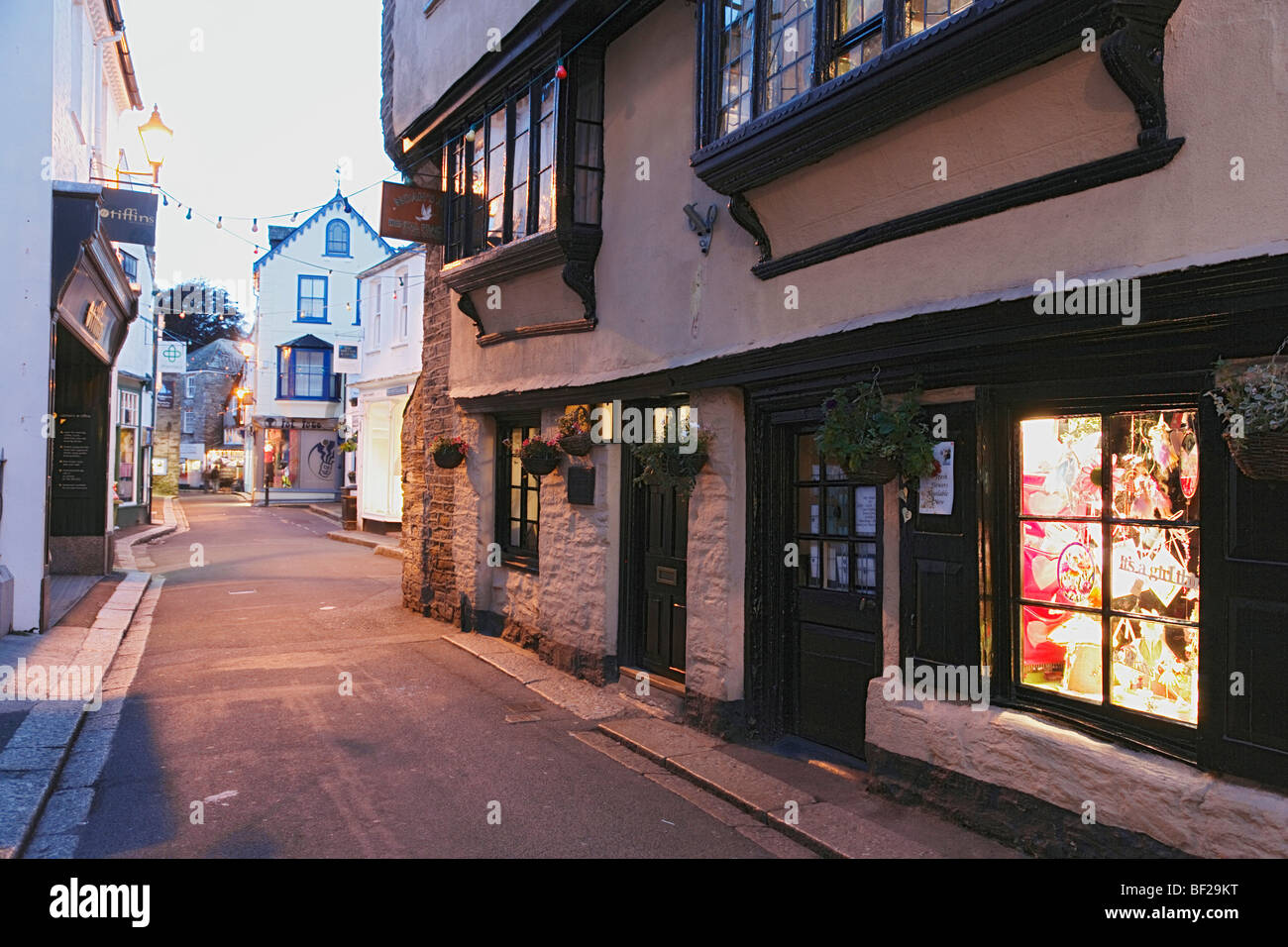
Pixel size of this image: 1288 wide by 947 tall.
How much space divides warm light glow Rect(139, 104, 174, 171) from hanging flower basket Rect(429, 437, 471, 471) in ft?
23.6

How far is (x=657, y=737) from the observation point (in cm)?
714

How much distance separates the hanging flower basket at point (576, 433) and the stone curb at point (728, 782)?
8.86ft

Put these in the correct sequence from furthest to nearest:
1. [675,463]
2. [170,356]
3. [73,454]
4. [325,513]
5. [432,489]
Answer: [170,356], [325,513], [73,454], [432,489], [675,463]

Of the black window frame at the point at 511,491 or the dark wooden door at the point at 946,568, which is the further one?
the black window frame at the point at 511,491

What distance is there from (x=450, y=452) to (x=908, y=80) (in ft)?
26.1

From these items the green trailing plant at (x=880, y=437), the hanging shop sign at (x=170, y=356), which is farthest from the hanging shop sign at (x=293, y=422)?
the green trailing plant at (x=880, y=437)

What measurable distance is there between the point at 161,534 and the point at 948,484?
25.0 metres

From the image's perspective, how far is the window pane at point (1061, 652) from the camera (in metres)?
4.79

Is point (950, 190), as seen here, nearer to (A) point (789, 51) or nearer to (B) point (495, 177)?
(A) point (789, 51)

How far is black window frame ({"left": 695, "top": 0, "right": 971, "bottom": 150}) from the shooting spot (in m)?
5.24

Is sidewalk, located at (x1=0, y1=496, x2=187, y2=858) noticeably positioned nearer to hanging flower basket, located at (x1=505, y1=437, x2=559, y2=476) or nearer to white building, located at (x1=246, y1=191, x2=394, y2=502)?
hanging flower basket, located at (x1=505, y1=437, x2=559, y2=476)

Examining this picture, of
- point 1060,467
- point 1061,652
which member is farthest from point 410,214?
point 1061,652

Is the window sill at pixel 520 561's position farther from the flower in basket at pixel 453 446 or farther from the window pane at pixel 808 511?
the window pane at pixel 808 511
